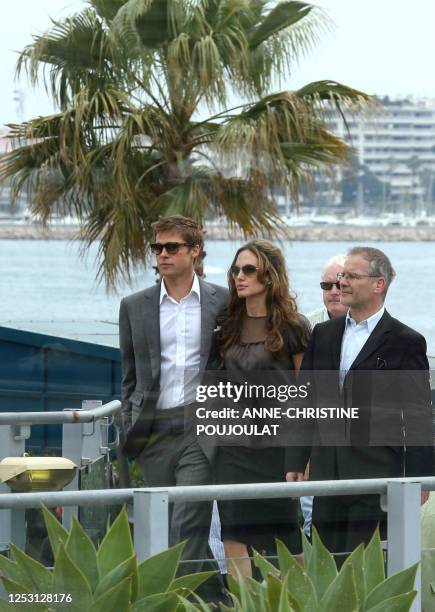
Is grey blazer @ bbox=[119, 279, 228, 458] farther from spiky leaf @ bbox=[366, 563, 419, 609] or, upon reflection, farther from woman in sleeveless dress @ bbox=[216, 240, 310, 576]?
spiky leaf @ bbox=[366, 563, 419, 609]

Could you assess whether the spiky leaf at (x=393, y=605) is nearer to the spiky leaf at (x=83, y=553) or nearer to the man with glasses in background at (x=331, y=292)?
the spiky leaf at (x=83, y=553)

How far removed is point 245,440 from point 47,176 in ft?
21.9

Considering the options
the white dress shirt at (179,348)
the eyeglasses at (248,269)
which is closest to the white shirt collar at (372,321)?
the eyeglasses at (248,269)

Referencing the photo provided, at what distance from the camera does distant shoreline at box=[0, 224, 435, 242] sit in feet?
37.2

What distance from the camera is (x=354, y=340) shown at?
4.82m

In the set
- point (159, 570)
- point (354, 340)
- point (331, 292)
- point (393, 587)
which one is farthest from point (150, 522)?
point (331, 292)

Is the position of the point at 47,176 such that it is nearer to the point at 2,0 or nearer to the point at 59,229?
the point at 59,229

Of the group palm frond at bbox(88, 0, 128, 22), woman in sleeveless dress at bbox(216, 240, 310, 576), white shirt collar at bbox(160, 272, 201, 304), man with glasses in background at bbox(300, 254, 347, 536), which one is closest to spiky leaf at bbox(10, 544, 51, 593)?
woman in sleeveless dress at bbox(216, 240, 310, 576)

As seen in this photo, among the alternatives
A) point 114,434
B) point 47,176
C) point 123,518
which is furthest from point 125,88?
point 123,518

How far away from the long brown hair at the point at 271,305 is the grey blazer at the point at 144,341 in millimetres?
94

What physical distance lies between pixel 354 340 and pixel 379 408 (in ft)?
0.84

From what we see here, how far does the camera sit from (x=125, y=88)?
36.4ft

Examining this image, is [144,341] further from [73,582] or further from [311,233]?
[311,233]

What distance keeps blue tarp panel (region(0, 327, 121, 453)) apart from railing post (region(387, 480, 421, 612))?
6680 mm
